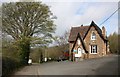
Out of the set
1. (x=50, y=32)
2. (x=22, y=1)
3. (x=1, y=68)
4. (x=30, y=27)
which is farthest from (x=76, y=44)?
(x=1, y=68)

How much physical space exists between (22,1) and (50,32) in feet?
25.0

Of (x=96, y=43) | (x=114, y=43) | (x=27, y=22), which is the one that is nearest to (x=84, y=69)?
(x=114, y=43)

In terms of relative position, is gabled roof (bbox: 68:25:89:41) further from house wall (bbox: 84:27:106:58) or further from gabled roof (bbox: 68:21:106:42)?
house wall (bbox: 84:27:106:58)

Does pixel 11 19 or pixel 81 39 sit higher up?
pixel 11 19

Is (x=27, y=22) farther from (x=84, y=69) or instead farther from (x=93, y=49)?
(x=84, y=69)

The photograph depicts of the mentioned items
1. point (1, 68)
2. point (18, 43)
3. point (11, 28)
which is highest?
point (11, 28)

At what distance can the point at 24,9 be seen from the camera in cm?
4272

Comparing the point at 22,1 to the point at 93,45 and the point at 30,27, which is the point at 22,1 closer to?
the point at 30,27

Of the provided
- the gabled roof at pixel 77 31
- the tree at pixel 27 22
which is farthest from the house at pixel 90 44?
the tree at pixel 27 22

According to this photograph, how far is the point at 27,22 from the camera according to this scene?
43500 mm

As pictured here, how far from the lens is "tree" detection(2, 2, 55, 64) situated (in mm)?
42094

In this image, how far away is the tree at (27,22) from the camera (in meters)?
42.1

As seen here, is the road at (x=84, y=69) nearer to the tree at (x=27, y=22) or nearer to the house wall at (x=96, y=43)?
the tree at (x=27, y=22)

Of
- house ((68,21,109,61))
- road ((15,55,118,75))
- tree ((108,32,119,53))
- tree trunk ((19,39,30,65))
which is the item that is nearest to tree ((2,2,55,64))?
tree trunk ((19,39,30,65))
